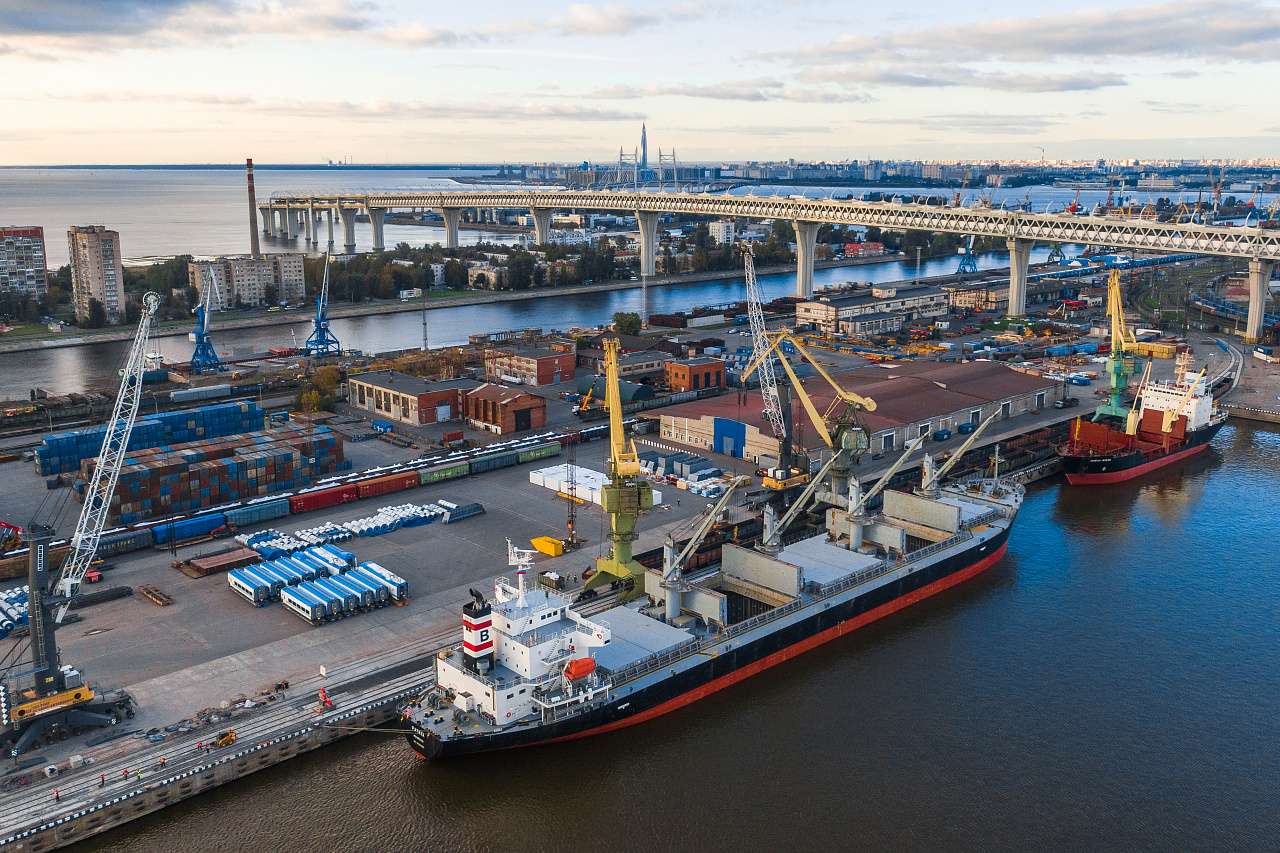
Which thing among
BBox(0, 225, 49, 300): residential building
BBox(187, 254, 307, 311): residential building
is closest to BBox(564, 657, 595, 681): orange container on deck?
BBox(187, 254, 307, 311): residential building

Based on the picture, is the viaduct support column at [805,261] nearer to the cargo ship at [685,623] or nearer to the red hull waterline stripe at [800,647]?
the cargo ship at [685,623]

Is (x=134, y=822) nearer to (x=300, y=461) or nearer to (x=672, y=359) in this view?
(x=300, y=461)

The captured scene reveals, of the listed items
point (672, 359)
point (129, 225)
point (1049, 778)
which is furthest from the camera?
point (129, 225)

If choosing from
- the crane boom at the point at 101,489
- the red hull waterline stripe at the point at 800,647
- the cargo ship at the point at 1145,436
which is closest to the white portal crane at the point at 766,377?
the red hull waterline stripe at the point at 800,647

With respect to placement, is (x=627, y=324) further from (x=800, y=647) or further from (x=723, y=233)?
(x=723, y=233)

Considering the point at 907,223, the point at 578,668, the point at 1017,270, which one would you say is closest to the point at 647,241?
the point at 907,223

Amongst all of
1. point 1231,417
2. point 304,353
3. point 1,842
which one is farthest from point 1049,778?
point 304,353
